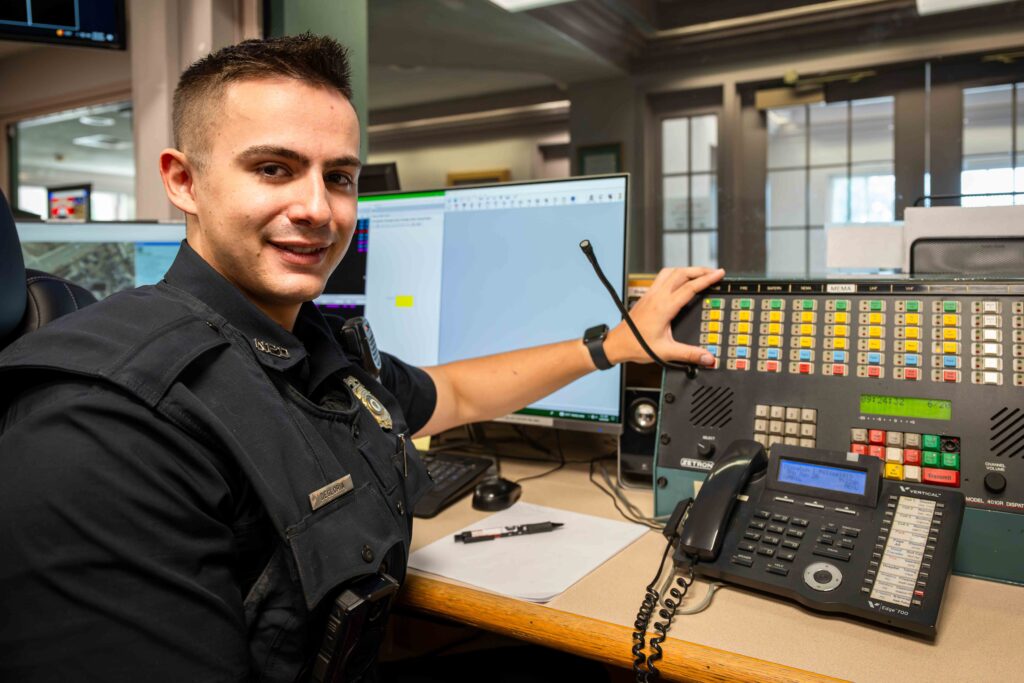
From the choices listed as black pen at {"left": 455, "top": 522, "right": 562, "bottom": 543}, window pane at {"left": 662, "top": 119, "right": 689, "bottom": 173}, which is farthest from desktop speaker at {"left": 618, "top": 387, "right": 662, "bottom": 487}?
window pane at {"left": 662, "top": 119, "right": 689, "bottom": 173}

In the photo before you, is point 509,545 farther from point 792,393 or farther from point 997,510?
point 997,510

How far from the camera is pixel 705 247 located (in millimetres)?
4445

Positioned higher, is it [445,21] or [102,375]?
[445,21]

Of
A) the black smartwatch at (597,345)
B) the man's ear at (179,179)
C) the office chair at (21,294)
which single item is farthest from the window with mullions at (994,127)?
the office chair at (21,294)

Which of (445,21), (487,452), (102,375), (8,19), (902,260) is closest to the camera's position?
(102,375)

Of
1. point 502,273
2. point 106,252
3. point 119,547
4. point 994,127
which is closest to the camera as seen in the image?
point 119,547

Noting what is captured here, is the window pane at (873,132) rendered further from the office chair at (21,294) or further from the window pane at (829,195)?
the office chair at (21,294)

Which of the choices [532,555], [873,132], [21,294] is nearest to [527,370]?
[532,555]

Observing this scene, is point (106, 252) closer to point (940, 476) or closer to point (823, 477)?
point (823, 477)

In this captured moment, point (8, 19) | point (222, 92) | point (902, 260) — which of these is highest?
point (8, 19)

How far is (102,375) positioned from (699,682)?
0.61 metres

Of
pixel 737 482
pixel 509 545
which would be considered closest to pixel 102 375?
pixel 509 545

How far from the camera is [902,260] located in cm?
125

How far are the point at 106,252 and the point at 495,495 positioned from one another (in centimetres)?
103
